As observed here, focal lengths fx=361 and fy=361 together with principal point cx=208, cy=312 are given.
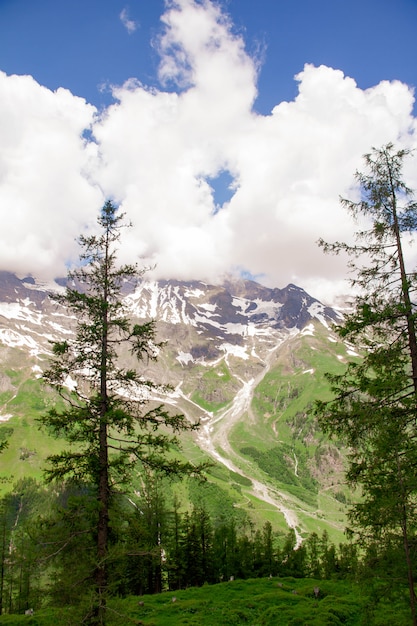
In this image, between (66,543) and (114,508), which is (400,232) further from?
(66,543)

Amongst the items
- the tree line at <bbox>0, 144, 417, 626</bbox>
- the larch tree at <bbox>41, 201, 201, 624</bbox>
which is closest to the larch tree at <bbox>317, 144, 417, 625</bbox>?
the tree line at <bbox>0, 144, 417, 626</bbox>

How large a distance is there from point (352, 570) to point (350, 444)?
7.09 meters

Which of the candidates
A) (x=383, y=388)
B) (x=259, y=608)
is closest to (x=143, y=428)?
(x=383, y=388)

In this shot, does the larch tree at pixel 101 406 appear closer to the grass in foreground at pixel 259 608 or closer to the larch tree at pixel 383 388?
the larch tree at pixel 383 388

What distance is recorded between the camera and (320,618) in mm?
26359

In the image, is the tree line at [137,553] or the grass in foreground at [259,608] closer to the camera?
the tree line at [137,553]

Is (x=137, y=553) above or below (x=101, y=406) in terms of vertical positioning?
below

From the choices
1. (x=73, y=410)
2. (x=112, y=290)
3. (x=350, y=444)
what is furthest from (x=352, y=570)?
(x=112, y=290)

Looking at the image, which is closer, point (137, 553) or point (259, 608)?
point (137, 553)

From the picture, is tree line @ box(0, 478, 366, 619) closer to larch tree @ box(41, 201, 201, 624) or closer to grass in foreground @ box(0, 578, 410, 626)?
larch tree @ box(41, 201, 201, 624)

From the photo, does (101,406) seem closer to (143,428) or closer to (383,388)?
(143,428)

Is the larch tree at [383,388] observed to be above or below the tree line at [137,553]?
above

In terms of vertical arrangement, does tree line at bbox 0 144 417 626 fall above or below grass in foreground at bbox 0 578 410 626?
above

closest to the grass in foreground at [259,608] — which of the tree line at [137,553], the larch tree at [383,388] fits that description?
the tree line at [137,553]
